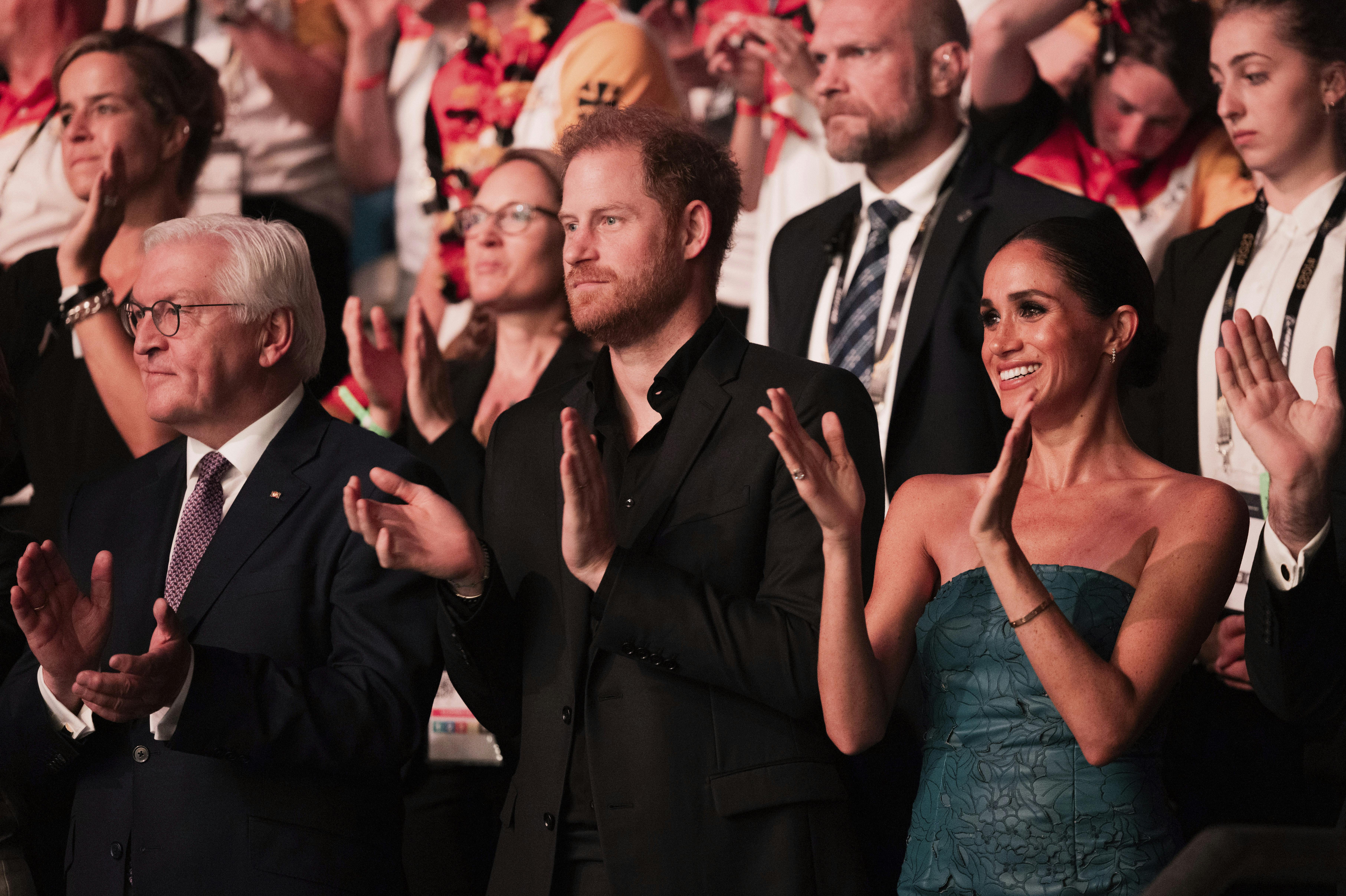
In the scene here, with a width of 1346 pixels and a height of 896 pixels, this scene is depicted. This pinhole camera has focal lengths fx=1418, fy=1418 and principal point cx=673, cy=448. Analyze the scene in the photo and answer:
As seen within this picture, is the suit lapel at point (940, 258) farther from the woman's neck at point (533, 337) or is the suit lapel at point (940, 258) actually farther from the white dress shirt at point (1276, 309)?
the woman's neck at point (533, 337)

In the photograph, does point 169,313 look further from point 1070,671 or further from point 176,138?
point 176,138

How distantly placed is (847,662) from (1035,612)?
0.25 meters

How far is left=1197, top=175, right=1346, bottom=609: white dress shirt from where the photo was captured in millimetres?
2812

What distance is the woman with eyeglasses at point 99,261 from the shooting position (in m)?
3.53

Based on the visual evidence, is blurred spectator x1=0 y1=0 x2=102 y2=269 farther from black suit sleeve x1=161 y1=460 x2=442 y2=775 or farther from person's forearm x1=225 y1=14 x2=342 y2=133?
black suit sleeve x1=161 y1=460 x2=442 y2=775

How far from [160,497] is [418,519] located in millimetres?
606

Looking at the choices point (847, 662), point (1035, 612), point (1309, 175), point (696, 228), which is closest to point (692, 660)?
point (847, 662)

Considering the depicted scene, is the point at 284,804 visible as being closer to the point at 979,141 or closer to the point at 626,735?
the point at 626,735

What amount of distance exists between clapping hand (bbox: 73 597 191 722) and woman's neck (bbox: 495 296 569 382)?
154 centimetres

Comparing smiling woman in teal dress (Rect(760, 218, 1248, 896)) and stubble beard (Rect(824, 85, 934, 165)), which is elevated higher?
stubble beard (Rect(824, 85, 934, 165))

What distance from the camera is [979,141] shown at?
3.64 meters

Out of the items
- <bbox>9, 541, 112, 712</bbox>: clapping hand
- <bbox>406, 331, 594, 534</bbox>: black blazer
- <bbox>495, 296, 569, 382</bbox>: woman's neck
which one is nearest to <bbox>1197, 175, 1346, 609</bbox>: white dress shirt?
<bbox>406, 331, 594, 534</bbox>: black blazer

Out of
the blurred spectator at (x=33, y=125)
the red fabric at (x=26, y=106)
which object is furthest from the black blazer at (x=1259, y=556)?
the red fabric at (x=26, y=106)

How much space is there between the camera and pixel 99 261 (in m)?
3.63
